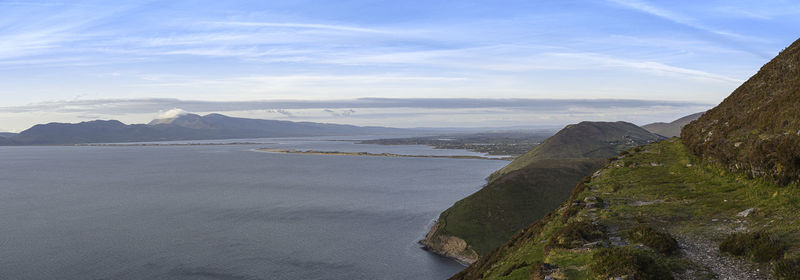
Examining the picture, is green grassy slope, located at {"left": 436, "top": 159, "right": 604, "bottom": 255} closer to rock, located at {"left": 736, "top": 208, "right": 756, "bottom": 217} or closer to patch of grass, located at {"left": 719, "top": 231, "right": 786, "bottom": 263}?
rock, located at {"left": 736, "top": 208, "right": 756, "bottom": 217}

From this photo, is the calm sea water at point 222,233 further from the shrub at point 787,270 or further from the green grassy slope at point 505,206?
the shrub at point 787,270

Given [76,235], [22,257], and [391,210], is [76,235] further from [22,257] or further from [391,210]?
[391,210]

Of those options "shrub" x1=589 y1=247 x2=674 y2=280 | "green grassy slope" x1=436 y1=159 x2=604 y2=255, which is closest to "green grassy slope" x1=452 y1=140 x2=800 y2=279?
"shrub" x1=589 y1=247 x2=674 y2=280

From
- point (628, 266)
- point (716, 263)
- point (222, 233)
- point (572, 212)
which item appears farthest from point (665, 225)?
point (222, 233)

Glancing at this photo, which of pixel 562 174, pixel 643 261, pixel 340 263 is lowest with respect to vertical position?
pixel 340 263

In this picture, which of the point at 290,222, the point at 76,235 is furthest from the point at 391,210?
the point at 76,235

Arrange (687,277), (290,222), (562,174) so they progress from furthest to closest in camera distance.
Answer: (562,174), (290,222), (687,277)
